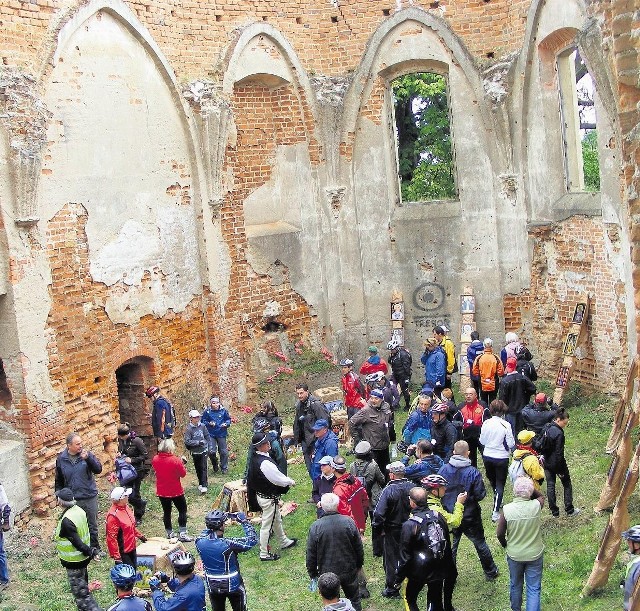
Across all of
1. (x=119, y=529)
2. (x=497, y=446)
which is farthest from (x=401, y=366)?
(x=119, y=529)

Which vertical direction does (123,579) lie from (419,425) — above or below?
below

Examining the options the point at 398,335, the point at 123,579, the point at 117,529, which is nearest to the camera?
the point at 123,579

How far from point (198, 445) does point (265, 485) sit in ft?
8.63

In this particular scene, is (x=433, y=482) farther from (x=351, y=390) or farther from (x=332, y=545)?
(x=351, y=390)

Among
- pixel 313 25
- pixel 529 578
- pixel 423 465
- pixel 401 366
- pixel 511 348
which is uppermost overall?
pixel 313 25

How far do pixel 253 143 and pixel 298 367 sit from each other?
4.09 m

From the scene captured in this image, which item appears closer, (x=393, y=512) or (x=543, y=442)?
(x=393, y=512)

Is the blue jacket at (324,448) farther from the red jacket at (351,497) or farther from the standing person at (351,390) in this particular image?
the standing person at (351,390)

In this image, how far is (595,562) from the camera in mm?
9625

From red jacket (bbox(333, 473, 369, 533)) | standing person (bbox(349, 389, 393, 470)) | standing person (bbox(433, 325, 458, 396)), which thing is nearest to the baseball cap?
standing person (bbox(349, 389, 393, 470))

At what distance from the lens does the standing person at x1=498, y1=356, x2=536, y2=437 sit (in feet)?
43.2

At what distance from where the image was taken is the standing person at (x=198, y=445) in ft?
44.8

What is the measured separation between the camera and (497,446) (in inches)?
447

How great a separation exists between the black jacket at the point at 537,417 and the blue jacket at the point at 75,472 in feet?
16.4
